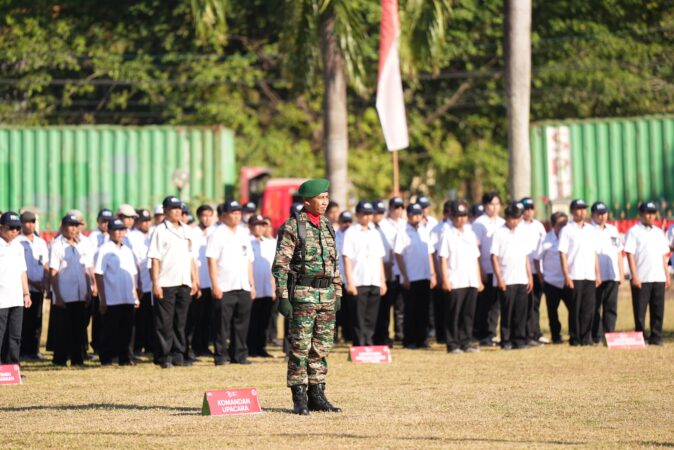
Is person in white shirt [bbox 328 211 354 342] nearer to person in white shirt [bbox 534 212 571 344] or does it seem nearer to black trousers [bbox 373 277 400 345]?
black trousers [bbox 373 277 400 345]

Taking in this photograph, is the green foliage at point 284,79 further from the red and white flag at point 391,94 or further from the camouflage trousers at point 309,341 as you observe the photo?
the camouflage trousers at point 309,341

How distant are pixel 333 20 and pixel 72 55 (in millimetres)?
19879

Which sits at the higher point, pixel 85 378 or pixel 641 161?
pixel 641 161

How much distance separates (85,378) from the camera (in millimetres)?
14875

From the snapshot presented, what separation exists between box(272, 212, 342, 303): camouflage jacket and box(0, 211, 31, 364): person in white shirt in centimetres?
499

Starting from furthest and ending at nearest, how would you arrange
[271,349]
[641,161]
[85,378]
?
[641,161] → [271,349] → [85,378]

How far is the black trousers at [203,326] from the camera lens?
59.1 ft

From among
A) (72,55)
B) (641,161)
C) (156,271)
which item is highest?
(72,55)

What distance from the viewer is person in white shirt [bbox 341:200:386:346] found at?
698 inches

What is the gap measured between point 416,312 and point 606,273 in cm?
282

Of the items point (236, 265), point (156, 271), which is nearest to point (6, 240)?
point (156, 271)

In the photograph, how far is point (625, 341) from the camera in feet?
56.2

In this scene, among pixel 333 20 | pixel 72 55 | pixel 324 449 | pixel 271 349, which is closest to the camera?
pixel 324 449

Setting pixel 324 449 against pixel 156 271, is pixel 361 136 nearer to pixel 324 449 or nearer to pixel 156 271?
pixel 156 271
